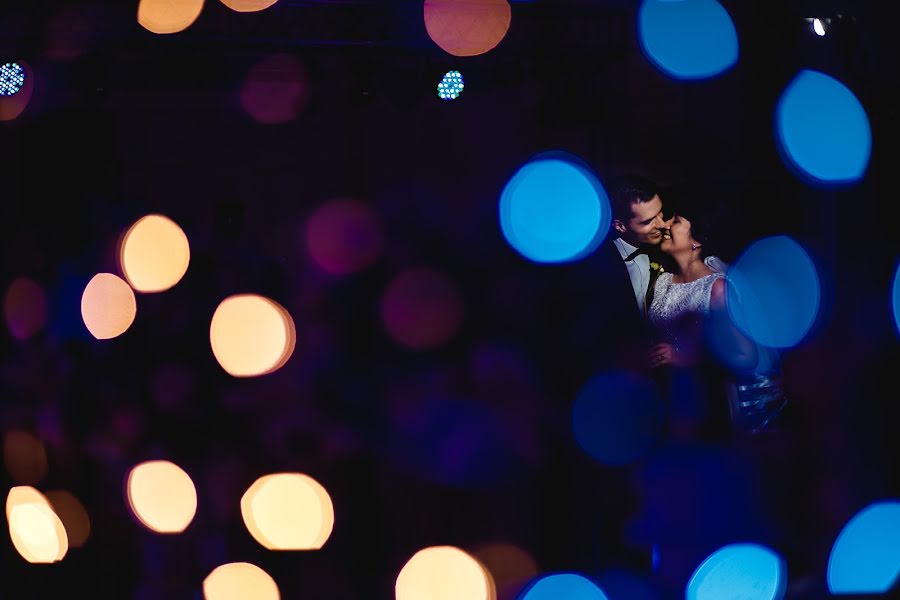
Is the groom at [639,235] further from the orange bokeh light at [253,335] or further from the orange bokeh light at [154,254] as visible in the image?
the orange bokeh light at [154,254]

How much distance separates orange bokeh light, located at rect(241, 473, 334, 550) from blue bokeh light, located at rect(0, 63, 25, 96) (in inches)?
64.9

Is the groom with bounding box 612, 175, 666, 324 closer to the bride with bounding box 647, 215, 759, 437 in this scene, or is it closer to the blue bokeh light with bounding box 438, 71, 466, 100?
the bride with bounding box 647, 215, 759, 437

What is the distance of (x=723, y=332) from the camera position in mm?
2223

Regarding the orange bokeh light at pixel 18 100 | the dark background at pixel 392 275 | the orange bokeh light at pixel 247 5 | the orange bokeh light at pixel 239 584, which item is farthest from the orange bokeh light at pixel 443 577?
the orange bokeh light at pixel 18 100

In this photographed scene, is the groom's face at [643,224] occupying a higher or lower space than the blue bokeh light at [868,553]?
higher

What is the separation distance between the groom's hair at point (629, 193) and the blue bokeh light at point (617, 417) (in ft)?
1.96

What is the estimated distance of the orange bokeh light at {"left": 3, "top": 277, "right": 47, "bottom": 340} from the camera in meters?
2.72

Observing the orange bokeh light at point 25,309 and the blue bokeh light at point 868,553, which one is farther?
the orange bokeh light at point 25,309

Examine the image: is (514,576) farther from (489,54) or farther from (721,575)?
(489,54)

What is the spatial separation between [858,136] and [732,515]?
4.75 feet

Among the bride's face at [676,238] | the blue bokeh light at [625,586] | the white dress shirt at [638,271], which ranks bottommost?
the blue bokeh light at [625,586]

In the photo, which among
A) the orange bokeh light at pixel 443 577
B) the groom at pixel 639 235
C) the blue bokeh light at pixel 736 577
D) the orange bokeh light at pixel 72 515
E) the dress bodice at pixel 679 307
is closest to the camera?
the blue bokeh light at pixel 736 577

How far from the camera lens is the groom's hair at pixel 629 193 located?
8.02ft

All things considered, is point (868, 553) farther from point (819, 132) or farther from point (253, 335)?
point (253, 335)
